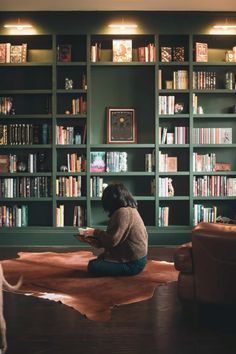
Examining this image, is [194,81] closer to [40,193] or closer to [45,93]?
[45,93]

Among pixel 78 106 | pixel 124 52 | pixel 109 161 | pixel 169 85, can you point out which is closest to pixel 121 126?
pixel 109 161

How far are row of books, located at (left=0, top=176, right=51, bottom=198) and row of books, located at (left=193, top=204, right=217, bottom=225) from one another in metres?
1.94

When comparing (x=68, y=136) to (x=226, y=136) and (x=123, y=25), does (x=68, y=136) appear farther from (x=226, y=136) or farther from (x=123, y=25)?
(x=226, y=136)

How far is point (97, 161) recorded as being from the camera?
645 centimetres

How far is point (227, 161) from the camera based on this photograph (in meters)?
6.64

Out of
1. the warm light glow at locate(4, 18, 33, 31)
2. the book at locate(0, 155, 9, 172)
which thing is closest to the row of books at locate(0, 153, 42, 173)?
the book at locate(0, 155, 9, 172)

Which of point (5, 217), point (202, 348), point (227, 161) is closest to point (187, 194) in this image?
point (227, 161)

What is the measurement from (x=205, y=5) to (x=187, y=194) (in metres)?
2.44

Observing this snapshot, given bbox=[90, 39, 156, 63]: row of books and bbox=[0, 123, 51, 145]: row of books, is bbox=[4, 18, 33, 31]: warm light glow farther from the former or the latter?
bbox=[0, 123, 51, 145]: row of books

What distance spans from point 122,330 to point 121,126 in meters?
3.98

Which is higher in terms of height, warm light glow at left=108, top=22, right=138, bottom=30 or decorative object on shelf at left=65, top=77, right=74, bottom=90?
warm light glow at left=108, top=22, right=138, bottom=30

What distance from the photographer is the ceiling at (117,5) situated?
5973mm

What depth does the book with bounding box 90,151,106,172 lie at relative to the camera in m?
6.43

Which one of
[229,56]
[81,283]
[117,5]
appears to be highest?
[117,5]
